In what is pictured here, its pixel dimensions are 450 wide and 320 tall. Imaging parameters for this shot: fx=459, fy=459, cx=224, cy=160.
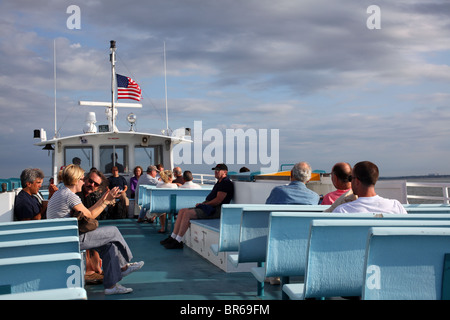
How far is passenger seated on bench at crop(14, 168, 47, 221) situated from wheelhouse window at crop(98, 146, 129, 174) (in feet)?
28.0

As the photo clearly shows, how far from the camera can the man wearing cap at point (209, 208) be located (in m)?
7.40

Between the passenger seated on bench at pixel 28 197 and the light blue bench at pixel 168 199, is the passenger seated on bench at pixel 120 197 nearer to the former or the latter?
the light blue bench at pixel 168 199

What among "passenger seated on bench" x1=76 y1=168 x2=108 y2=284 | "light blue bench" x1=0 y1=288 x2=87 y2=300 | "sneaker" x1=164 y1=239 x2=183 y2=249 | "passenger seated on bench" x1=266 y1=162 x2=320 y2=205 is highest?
"passenger seated on bench" x1=266 y1=162 x2=320 y2=205

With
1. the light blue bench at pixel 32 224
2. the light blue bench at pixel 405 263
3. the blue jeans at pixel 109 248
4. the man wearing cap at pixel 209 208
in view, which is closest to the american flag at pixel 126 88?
the man wearing cap at pixel 209 208

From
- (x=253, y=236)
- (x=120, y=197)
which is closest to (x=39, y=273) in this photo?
(x=253, y=236)

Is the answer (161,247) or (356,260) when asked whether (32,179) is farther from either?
(356,260)

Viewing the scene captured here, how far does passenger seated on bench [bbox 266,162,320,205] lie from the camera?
4.67 m

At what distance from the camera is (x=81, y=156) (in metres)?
13.9

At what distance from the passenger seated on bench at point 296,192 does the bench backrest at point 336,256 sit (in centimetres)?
185

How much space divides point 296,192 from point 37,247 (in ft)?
9.02

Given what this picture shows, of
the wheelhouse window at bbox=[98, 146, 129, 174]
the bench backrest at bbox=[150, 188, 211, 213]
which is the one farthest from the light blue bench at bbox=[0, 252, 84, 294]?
the wheelhouse window at bbox=[98, 146, 129, 174]

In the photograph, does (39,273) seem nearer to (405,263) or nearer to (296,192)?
(405,263)

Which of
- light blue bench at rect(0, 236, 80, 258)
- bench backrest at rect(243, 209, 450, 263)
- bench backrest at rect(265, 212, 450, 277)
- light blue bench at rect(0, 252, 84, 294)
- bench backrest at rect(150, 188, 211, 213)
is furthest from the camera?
bench backrest at rect(150, 188, 211, 213)

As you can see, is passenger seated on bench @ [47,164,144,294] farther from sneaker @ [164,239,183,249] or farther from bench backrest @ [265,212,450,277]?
sneaker @ [164,239,183,249]
